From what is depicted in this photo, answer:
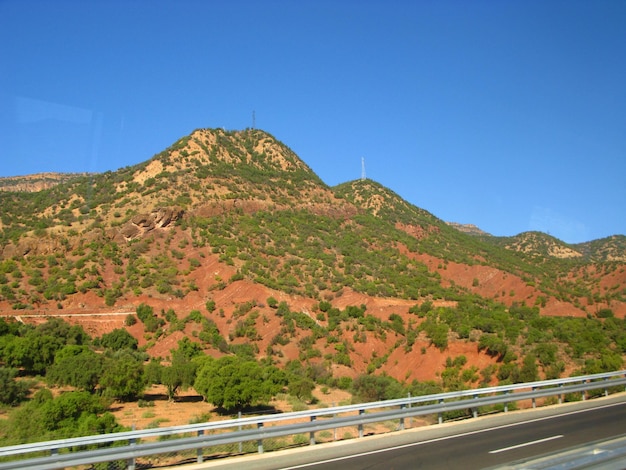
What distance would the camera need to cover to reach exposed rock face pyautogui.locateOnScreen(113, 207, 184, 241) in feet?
199

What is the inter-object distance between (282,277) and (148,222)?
58.2ft

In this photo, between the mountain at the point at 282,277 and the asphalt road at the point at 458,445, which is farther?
the mountain at the point at 282,277

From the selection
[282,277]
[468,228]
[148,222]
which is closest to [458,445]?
[282,277]

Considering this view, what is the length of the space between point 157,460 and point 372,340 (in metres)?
34.9

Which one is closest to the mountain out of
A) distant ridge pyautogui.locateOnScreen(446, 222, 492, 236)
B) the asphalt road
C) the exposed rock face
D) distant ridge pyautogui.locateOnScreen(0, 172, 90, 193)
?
the exposed rock face

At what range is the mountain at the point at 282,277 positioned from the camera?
40.3 metres

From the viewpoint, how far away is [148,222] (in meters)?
61.9

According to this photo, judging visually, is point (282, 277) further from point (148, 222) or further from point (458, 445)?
point (458, 445)

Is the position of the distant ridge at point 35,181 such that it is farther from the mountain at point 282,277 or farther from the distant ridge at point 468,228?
the distant ridge at point 468,228

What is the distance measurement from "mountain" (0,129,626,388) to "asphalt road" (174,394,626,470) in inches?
543

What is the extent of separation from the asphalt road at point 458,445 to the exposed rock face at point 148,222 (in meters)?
51.7

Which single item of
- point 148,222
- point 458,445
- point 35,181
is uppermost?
point 35,181

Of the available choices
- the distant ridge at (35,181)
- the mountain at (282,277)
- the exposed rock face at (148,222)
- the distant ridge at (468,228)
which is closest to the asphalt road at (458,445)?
the mountain at (282,277)

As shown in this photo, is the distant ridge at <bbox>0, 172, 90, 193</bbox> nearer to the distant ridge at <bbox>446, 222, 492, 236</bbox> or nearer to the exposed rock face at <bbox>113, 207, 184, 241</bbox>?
the exposed rock face at <bbox>113, 207, 184, 241</bbox>
